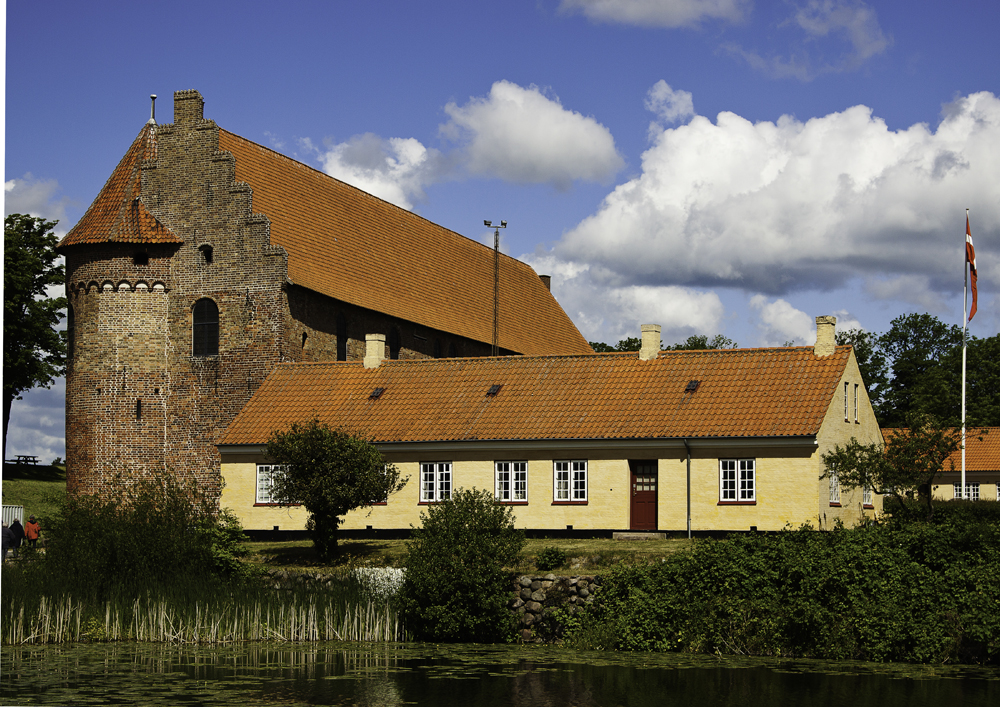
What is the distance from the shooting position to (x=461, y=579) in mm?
25250

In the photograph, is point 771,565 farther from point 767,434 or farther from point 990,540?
point 767,434

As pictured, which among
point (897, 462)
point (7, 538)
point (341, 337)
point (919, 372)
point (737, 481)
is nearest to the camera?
point (897, 462)

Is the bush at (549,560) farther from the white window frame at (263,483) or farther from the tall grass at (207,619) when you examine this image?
the white window frame at (263,483)

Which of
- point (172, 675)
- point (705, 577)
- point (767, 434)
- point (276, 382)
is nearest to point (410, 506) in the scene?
point (276, 382)

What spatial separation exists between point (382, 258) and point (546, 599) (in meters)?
28.1

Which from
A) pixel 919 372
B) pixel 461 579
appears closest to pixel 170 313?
pixel 461 579

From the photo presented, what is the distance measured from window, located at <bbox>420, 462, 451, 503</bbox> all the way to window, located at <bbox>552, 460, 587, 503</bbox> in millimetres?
3252

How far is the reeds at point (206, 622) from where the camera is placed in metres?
24.1

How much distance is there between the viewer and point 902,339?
324 feet

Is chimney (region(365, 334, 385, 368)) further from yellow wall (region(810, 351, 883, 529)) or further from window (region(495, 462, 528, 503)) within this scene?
yellow wall (region(810, 351, 883, 529))

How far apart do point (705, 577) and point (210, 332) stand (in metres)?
24.2

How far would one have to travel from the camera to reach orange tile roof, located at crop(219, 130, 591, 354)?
149 ft

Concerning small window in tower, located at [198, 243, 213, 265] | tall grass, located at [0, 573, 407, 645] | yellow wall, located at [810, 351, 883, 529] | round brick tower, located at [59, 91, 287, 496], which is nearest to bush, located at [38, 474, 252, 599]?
tall grass, located at [0, 573, 407, 645]

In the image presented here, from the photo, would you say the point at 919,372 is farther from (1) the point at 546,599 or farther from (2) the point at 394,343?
(1) the point at 546,599
